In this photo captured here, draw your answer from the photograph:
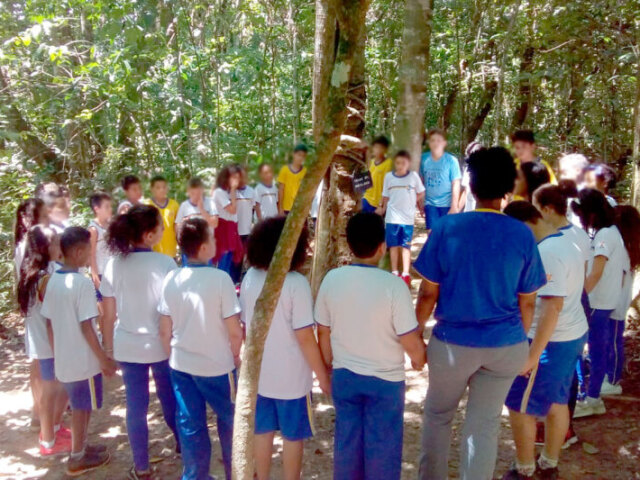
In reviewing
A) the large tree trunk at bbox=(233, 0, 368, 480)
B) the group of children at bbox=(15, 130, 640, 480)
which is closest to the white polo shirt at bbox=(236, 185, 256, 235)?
the group of children at bbox=(15, 130, 640, 480)

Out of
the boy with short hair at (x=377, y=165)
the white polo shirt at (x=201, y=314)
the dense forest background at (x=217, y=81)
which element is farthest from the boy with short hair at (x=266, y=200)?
the white polo shirt at (x=201, y=314)

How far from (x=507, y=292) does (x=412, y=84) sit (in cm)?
154

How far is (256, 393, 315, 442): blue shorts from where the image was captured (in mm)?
2648

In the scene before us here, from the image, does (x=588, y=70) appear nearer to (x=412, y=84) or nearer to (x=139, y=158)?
(x=412, y=84)

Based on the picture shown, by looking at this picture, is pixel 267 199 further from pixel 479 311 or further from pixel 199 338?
pixel 479 311

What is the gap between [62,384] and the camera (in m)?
3.58

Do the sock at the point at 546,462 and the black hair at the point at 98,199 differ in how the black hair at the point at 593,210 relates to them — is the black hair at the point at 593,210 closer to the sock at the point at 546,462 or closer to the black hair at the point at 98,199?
the sock at the point at 546,462

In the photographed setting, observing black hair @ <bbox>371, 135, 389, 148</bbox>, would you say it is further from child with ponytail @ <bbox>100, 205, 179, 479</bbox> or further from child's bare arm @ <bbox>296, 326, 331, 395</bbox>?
child with ponytail @ <bbox>100, 205, 179, 479</bbox>

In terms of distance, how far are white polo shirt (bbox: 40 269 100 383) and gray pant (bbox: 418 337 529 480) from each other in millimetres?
2039

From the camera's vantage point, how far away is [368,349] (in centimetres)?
243

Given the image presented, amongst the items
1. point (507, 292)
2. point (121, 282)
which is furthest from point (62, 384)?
point (507, 292)

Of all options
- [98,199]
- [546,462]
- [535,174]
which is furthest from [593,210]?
[98,199]

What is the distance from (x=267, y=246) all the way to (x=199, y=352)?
0.68m

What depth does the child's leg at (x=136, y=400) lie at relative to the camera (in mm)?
3041
